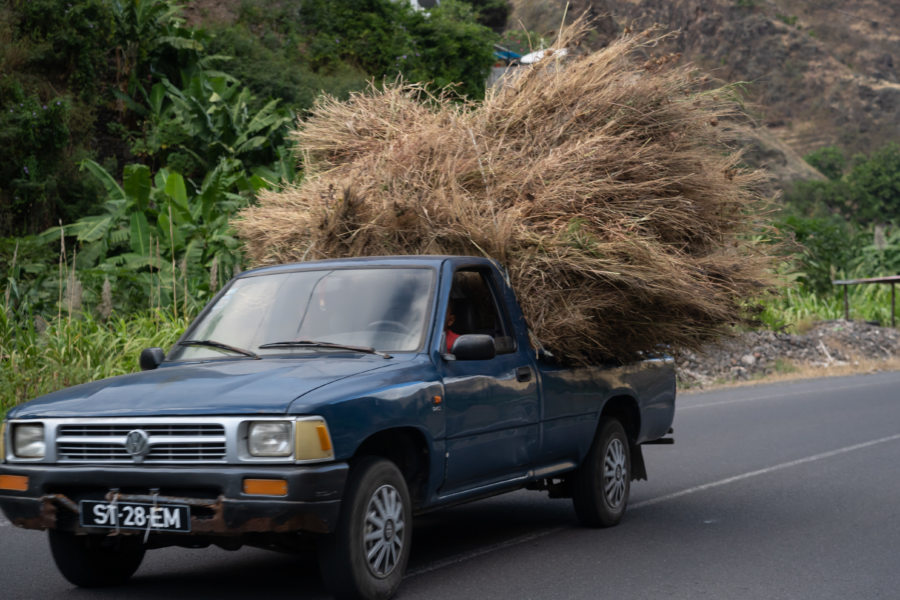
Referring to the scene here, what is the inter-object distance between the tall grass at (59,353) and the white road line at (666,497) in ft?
19.9

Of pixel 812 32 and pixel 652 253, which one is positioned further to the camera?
pixel 812 32

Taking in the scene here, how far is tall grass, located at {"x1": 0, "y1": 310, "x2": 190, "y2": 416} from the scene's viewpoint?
37.2ft

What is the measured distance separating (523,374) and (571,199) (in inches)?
50.2

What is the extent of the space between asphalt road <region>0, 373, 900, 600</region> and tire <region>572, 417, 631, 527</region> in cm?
13

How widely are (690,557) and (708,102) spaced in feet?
11.7

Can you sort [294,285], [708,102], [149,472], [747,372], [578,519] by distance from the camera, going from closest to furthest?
[149,472] → [294,285] → [578,519] → [708,102] → [747,372]

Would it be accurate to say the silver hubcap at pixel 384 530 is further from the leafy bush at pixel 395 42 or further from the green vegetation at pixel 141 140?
the leafy bush at pixel 395 42

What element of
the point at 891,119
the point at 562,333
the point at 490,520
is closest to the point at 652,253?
the point at 562,333

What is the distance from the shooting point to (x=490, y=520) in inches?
319

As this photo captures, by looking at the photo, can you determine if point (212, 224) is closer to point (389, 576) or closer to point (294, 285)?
point (294, 285)

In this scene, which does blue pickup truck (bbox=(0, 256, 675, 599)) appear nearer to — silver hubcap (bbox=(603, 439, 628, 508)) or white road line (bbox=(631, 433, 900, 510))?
silver hubcap (bbox=(603, 439, 628, 508))

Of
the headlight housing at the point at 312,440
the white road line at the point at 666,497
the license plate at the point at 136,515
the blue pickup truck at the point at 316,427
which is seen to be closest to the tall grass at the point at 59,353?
the blue pickup truck at the point at 316,427

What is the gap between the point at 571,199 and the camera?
716cm

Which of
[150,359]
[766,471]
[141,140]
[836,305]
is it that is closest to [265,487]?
[150,359]
